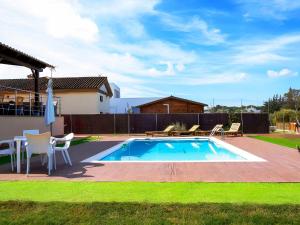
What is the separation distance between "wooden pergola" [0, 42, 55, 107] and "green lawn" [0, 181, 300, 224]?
456 inches

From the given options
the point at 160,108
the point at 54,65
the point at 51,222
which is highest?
the point at 54,65

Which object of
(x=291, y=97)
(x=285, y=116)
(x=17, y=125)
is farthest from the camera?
(x=291, y=97)

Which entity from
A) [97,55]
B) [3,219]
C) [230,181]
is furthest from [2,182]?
[97,55]

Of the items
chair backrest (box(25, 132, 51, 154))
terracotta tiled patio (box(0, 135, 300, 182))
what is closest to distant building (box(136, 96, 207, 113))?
terracotta tiled patio (box(0, 135, 300, 182))

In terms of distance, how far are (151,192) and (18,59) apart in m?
15.1

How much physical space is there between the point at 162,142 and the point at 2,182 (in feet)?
47.6

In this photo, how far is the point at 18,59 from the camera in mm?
18672

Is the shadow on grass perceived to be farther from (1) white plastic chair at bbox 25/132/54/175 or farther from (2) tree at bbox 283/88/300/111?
(2) tree at bbox 283/88/300/111

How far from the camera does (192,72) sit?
27.1 m

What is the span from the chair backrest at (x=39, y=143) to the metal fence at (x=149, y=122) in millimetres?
20496

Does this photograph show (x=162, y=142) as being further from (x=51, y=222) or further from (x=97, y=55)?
(x=51, y=222)

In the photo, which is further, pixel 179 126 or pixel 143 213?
pixel 179 126

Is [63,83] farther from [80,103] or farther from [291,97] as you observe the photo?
[291,97]

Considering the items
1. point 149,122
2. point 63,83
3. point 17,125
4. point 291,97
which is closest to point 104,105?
point 63,83
